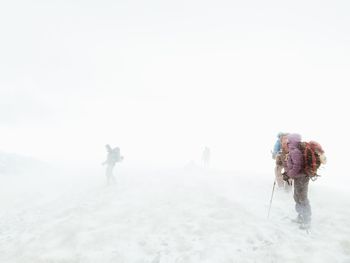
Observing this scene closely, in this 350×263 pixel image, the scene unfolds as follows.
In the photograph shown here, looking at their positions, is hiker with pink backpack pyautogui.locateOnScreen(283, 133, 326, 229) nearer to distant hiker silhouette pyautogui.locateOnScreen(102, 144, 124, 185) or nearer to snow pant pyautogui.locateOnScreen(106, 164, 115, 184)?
distant hiker silhouette pyautogui.locateOnScreen(102, 144, 124, 185)

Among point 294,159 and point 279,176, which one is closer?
point 294,159

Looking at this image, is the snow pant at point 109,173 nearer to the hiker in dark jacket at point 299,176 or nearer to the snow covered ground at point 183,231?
the snow covered ground at point 183,231

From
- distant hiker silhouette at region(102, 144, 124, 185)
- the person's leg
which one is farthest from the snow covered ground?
distant hiker silhouette at region(102, 144, 124, 185)

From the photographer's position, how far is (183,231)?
1085cm

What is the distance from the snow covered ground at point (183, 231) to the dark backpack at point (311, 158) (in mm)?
1924

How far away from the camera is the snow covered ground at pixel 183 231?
9039 mm

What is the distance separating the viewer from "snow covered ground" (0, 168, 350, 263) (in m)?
9.04

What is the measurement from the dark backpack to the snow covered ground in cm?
192

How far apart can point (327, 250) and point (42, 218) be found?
42.5ft

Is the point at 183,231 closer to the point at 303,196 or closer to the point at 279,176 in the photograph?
the point at 303,196

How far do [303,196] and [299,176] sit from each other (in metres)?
0.72

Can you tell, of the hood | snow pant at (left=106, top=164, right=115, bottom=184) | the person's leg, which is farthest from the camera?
snow pant at (left=106, top=164, right=115, bottom=184)

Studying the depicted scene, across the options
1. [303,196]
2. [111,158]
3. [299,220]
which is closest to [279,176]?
[299,220]

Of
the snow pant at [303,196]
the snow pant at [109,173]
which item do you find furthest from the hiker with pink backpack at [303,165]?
the snow pant at [109,173]
